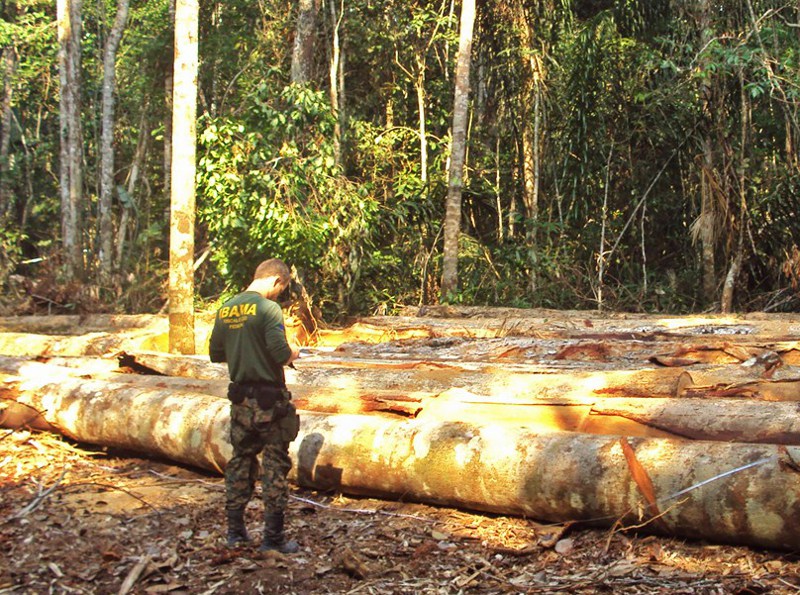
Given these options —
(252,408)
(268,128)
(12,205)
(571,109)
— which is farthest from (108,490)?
(12,205)

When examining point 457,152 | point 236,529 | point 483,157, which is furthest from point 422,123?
point 236,529

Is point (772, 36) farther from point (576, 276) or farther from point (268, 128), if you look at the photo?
point (268, 128)

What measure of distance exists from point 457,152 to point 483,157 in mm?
3160

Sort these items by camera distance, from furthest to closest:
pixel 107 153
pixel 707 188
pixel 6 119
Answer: pixel 6 119 < pixel 107 153 < pixel 707 188

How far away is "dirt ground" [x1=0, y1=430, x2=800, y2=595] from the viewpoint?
14.0 ft

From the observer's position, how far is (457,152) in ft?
47.9

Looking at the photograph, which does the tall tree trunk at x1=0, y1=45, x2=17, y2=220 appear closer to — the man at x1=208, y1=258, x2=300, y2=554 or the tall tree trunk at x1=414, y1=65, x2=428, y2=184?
the tall tree trunk at x1=414, y1=65, x2=428, y2=184

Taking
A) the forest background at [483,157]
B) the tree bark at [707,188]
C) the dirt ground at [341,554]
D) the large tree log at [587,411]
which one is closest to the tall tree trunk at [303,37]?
the forest background at [483,157]

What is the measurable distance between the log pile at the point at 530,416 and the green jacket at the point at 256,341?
1.07 meters

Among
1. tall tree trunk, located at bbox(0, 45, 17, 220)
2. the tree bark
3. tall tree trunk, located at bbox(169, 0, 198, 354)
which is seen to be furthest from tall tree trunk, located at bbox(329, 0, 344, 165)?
tall tree trunk, located at bbox(0, 45, 17, 220)

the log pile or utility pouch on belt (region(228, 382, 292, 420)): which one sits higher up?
utility pouch on belt (region(228, 382, 292, 420))

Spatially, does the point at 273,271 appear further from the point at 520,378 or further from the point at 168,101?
the point at 168,101

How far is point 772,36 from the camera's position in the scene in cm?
1400

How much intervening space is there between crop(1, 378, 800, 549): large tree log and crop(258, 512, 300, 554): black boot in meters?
0.91
